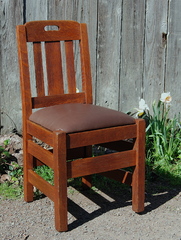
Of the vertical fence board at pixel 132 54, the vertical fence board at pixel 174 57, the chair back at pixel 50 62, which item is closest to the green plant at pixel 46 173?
the chair back at pixel 50 62

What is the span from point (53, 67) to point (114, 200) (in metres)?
0.99

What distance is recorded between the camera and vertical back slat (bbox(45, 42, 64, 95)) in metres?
2.75

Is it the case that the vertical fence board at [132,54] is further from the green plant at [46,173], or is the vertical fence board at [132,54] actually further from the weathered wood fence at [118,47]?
the green plant at [46,173]

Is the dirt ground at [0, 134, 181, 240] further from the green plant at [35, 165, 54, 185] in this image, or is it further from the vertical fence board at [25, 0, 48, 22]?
the vertical fence board at [25, 0, 48, 22]

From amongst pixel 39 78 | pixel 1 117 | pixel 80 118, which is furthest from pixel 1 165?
pixel 80 118

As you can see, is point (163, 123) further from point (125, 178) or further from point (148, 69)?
point (125, 178)

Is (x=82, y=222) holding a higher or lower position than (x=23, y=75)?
lower

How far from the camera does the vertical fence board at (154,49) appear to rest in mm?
3740

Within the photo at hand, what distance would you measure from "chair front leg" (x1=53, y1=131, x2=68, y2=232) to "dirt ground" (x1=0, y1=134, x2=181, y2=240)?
0.08m

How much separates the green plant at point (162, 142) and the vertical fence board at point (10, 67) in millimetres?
1028

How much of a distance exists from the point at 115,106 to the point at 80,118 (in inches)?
55.1

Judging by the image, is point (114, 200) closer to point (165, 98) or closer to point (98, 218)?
point (98, 218)

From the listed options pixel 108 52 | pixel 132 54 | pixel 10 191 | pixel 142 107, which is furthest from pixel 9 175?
pixel 132 54

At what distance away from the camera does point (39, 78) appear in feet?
8.89
